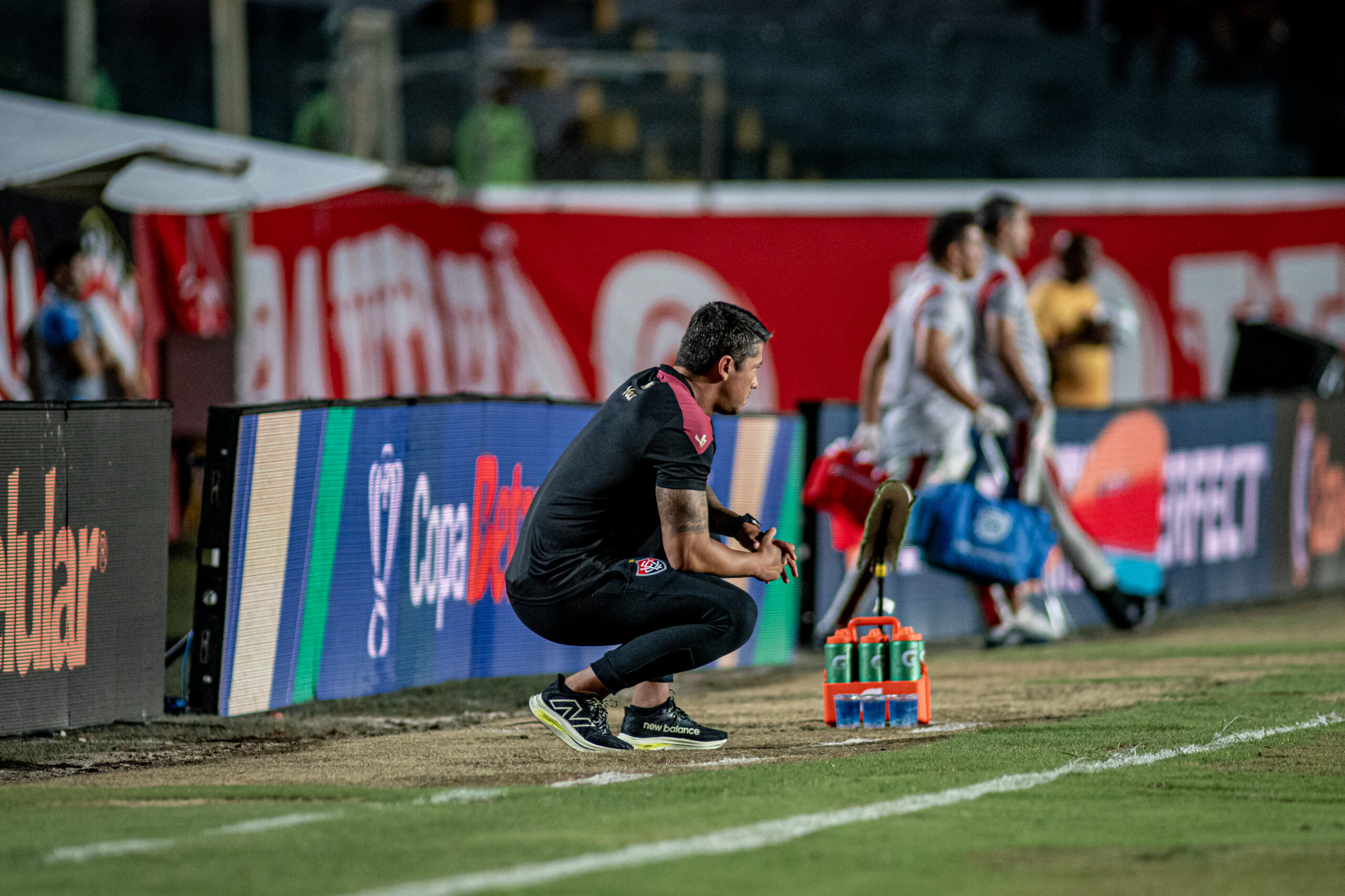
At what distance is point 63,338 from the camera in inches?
468

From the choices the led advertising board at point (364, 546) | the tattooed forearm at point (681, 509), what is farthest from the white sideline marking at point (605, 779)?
the led advertising board at point (364, 546)

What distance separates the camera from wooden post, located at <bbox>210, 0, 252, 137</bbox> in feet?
47.7

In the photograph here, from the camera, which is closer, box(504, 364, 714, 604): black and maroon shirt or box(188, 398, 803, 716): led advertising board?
box(504, 364, 714, 604): black and maroon shirt

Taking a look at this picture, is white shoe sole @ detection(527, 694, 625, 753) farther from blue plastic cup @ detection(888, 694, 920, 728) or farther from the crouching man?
blue plastic cup @ detection(888, 694, 920, 728)

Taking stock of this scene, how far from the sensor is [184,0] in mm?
14445

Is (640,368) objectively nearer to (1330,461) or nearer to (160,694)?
(1330,461)

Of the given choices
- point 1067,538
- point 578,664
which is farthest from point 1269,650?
point 578,664

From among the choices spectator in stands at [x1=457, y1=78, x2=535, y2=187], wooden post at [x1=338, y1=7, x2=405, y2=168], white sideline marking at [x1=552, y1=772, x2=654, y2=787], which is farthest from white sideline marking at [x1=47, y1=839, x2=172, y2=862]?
spectator in stands at [x1=457, y1=78, x2=535, y2=187]

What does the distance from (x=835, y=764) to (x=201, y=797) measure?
78.5 inches

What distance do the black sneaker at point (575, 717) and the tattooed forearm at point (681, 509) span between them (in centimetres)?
71

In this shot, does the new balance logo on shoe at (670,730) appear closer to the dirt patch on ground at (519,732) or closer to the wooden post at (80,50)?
the dirt patch on ground at (519,732)

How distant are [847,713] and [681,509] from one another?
1543 mm

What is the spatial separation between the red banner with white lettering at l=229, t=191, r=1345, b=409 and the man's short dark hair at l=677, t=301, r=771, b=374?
7.94 metres

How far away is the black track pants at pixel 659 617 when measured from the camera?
6.38 m
